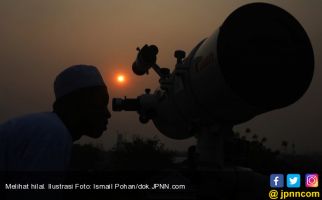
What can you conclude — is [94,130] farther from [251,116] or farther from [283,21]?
[283,21]

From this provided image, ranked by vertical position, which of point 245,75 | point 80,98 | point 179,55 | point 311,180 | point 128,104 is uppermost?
point 179,55

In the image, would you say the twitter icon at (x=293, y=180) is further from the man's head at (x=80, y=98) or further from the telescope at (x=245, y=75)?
the man's head at (x=80, y=98)

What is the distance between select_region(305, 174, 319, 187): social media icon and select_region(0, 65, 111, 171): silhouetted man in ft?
8.13

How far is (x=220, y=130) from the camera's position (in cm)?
438

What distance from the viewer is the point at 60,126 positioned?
81.7 inches

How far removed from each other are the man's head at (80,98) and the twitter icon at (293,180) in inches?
92.1

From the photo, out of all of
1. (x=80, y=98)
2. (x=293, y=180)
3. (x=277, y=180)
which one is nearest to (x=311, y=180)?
(x=293, y=180)

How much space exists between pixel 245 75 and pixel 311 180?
1431 mm

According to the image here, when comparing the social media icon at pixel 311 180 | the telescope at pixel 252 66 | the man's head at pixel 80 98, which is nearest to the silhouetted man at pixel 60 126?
the man's head at pixel 80 98

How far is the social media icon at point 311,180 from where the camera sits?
4.30 meters

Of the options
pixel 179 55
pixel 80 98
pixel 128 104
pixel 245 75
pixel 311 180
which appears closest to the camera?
pixel 80 98

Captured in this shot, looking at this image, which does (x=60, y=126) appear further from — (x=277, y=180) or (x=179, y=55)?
(x=179, y=55)

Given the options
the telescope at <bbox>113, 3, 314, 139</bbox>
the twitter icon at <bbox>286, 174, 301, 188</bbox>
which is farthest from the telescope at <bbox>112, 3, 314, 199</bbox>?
the twitter icon at <bbox>286, 174, 301, 188</bbox>

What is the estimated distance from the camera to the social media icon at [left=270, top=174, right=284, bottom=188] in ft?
12.9
